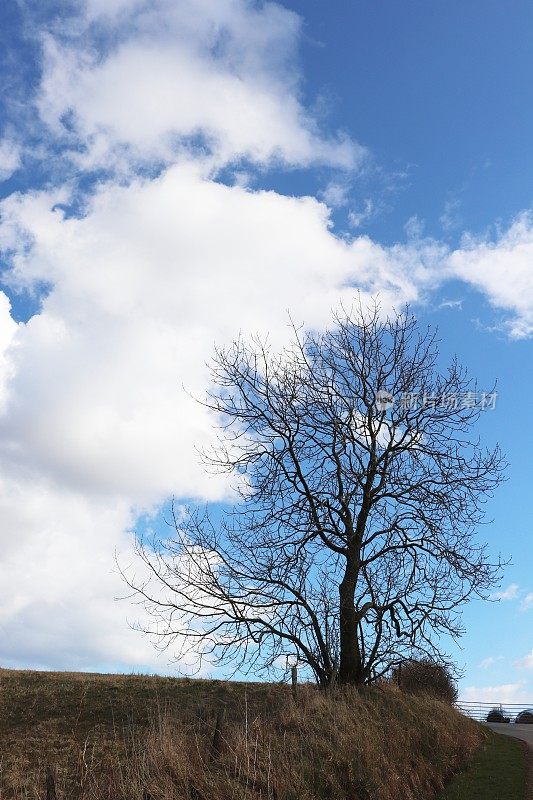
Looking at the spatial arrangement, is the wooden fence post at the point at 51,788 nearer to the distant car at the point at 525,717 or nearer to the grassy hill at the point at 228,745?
the grassy hill at the point at 228,745

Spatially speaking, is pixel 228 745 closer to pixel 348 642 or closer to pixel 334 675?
pixel 334 675

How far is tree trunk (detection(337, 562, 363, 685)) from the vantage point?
736 inches

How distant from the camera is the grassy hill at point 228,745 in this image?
9641 mm

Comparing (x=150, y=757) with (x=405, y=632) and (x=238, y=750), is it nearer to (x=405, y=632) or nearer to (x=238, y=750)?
(x=238, y=750)

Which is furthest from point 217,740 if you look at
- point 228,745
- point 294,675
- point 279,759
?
point 294,675

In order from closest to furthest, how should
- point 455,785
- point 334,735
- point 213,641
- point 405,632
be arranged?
1. point 334,735
2. point 455,785
3. point 213,641
4. point 405,632

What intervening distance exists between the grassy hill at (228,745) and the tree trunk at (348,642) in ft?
2.86

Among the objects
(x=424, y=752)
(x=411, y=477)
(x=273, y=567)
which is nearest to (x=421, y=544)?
(x=411, y=477)

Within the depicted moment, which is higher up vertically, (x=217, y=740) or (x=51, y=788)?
(x=217, y=740)

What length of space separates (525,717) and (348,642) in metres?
31.0

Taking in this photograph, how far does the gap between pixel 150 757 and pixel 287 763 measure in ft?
6.65

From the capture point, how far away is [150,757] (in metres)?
10.1

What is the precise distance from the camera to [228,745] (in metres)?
10.5

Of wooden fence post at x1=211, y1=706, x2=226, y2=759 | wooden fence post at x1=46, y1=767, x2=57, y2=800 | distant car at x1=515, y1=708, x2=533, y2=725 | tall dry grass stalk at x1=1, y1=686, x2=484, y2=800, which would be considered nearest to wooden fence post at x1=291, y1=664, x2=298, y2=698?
tall dry grass stalk at x1=1, y1=686, x2=484, y2=800
